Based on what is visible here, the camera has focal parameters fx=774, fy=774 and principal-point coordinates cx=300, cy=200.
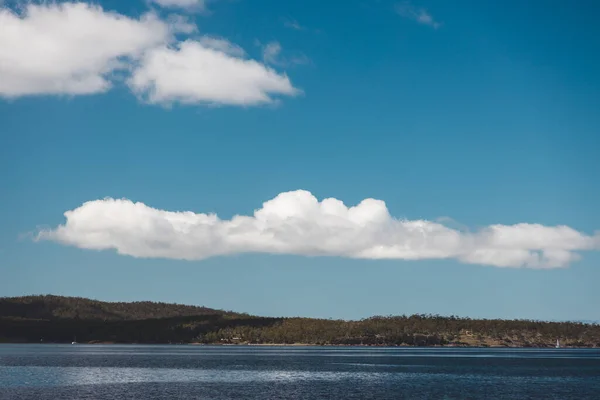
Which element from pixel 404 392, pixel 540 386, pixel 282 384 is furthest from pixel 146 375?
pixel 540 386

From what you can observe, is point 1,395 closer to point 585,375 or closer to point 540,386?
point 540,386

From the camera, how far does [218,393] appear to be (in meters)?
130

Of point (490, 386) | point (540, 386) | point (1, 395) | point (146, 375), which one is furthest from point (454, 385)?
point (1, 395)

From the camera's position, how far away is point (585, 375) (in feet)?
629

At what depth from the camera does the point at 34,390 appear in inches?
5138

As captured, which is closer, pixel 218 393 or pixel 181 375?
pixel 218 393

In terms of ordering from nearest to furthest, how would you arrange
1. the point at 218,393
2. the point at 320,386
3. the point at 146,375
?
the point at 218,393, the point at 320,386, the point at 146,375

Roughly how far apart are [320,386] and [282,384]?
9.12m

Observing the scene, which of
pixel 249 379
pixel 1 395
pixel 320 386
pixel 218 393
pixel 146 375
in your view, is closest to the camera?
pixel 1 395

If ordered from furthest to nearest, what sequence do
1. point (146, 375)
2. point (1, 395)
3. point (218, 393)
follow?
1. point (146, 375)
2. point (218, 393)
3. point (1, 395)

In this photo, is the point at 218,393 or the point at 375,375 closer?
the point at 218,393

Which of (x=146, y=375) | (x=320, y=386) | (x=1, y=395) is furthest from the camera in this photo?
(x=146, y=375)

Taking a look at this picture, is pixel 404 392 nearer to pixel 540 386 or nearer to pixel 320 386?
pixel 320 386

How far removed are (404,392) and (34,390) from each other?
63.3m
